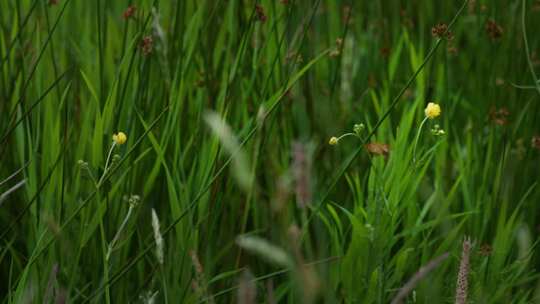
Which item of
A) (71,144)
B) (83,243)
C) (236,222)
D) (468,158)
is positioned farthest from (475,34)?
(83,243)

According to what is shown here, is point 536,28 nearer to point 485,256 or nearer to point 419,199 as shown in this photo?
point 419,199

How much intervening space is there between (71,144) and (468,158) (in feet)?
2.79

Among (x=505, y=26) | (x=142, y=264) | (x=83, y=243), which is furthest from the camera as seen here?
(x=505, y=26)

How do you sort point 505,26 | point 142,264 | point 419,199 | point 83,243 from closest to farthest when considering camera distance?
point 83,243
point 142,264
point 419,199
point 505,26

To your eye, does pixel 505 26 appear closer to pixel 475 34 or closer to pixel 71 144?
pixel 475 34

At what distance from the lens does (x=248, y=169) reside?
128 centimetres

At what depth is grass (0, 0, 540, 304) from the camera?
1.51 m

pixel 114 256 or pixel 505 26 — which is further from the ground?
pixel 505 26

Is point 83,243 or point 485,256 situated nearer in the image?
point 83,243

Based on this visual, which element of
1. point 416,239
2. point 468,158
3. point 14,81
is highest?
point 14,81

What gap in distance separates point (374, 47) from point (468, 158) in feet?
2.46

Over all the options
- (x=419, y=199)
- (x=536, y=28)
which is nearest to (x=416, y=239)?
(x=419, y=199)

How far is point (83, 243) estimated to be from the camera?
1.51 meters

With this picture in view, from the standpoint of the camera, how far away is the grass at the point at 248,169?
151 cm
